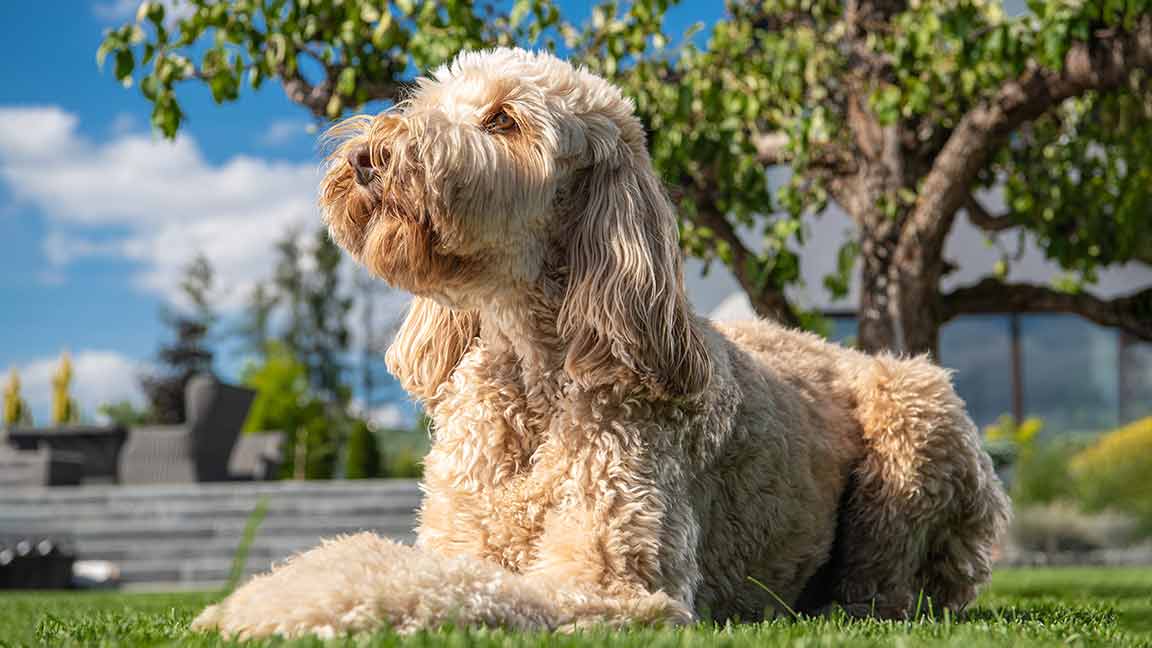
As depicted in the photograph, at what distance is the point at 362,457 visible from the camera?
1838cm

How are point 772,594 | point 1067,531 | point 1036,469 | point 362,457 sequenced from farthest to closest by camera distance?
1. point 362,457
2. point 1036,469
3. point 1067,531
4. point 772,594

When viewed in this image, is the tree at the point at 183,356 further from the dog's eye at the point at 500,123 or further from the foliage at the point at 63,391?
the dog's eye at the point at 500,123

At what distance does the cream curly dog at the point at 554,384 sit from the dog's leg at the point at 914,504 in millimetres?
300

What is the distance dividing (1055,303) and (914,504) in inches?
224

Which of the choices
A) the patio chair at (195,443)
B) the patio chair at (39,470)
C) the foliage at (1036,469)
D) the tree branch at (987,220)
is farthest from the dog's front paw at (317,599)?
the patio chair at (195,443)

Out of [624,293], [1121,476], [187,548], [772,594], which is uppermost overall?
[624,293]

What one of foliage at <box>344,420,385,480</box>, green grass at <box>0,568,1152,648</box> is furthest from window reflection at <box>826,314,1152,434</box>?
green grass at <box>0,568,1152,648</box>

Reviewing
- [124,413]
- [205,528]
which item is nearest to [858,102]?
[205,528]

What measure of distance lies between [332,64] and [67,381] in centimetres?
1995

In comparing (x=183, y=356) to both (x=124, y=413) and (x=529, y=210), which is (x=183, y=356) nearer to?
(x=124, y=413)

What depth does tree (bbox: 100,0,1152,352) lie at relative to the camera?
7.13 m

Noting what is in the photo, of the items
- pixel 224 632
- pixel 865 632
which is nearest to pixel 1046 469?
pixel 865 632

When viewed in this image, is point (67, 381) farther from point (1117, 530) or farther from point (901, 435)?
point (901, 435)

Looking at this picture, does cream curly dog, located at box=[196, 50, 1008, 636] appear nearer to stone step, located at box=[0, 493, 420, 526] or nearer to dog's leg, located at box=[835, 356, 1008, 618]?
dog's leg, located at box=[835, 356, 1008, 618]
